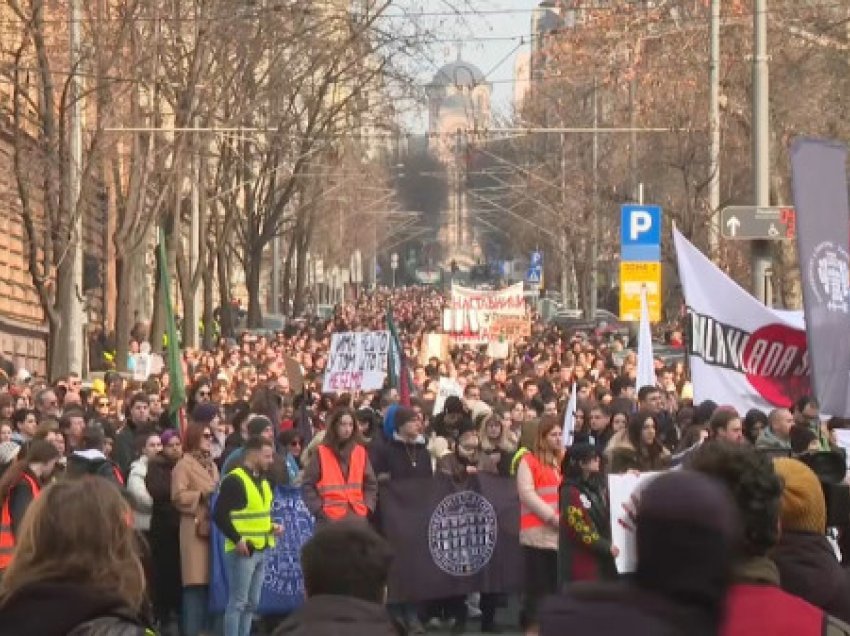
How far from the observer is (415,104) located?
1751 inches

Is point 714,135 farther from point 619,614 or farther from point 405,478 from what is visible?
point 619,614

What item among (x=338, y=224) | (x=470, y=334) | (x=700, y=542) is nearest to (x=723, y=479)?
(x=700, y=542)

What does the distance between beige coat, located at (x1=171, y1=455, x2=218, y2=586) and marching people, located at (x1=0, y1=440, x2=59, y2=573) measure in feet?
7.23

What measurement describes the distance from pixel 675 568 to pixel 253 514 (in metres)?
10.2

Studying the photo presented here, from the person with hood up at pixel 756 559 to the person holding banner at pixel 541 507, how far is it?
871cm

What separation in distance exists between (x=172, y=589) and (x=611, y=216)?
39.1 metres

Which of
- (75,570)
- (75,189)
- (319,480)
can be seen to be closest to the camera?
(75,570)

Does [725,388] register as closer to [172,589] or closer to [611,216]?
[172,589]

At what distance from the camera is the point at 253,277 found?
59.7 metres

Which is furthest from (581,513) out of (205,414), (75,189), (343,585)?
(75,189)

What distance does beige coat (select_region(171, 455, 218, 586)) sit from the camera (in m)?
15.0

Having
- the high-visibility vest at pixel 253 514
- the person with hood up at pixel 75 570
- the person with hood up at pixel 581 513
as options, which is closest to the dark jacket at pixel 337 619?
the person with hood up at pixel 75 570

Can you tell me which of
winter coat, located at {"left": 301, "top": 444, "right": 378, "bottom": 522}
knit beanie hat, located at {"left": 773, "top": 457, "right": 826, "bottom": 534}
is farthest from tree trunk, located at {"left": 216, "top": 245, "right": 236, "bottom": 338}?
knit beanie hat, located at {"left": 773, "top": 457, "right": 826, "bottom": 534}

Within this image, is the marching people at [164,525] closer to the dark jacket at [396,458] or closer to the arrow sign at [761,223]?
the dark jacket at [396,458]
